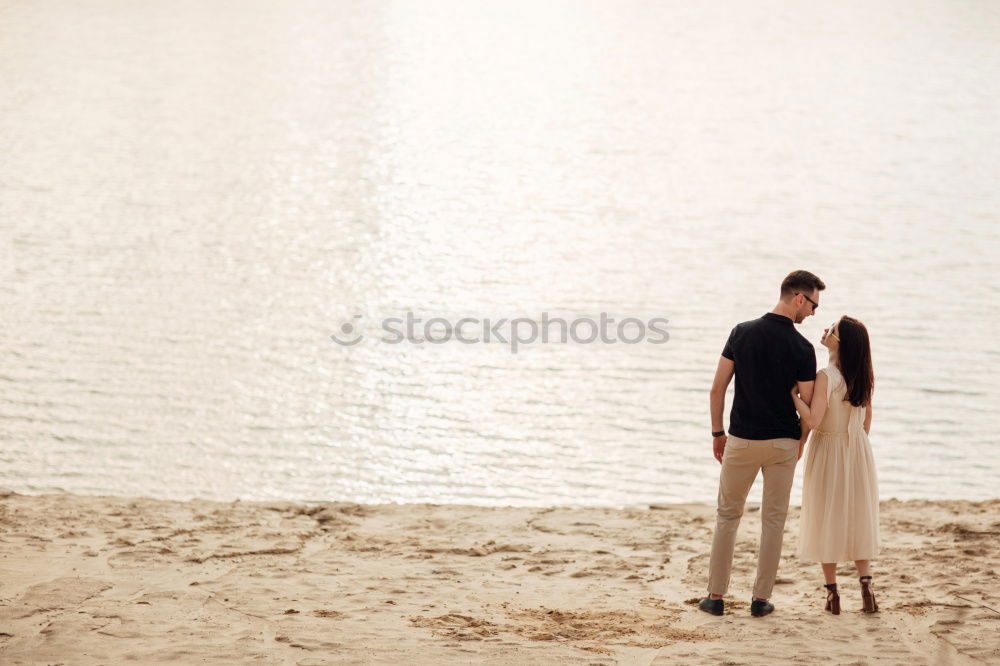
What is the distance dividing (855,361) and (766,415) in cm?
63

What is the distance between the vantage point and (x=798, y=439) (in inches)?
273

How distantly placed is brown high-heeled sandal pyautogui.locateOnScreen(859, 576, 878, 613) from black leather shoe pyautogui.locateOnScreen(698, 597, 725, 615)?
811mm

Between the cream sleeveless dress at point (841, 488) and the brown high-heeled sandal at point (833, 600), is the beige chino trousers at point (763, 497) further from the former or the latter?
the brown high-heeled sandal at point (833, 600)

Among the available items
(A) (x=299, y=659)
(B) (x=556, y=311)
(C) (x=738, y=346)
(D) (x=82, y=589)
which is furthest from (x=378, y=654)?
(B) (x=556, y=311)

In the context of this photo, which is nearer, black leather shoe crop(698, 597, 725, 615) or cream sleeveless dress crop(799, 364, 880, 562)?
cream sleeveless dress crop(799, 364, 880, 562)

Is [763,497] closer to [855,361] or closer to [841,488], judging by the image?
[841,488]

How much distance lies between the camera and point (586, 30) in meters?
47.0

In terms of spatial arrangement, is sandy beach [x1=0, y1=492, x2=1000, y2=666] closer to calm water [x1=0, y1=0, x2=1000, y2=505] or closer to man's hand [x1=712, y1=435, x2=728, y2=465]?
man's hand [x1=712, y1=435, x2=728, y2=465]

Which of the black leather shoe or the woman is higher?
the woman

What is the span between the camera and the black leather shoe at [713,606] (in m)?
7.06

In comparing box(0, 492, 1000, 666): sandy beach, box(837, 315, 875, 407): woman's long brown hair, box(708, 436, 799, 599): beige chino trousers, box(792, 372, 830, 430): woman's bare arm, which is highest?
box(837, 315, 875, 407): woman's long brown hair

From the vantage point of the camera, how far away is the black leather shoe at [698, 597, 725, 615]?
706 cm

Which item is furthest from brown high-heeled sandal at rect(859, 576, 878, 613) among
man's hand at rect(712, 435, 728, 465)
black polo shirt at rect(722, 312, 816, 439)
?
man's hand at rect(712, 435, 728, 465)

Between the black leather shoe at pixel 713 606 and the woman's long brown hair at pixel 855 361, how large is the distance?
1413mm
